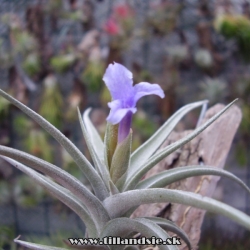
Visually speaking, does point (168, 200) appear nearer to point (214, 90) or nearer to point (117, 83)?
point (117, 83)

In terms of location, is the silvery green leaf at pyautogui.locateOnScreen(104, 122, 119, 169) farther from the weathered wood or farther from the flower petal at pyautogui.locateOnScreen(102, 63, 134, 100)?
the weathered wood

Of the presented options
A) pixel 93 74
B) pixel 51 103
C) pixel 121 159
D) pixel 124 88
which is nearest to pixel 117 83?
pixel 124 88

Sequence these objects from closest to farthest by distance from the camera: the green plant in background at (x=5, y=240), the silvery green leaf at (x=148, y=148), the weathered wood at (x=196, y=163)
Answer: the silvery green leaf at (x=148, y=148)
the weathered wood at (x=196, y=163)
the green plant in background at (x=5, y=240)

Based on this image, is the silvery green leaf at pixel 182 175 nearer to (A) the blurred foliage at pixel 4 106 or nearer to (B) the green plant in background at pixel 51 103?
(B) the green plant in background at pixel 51 103

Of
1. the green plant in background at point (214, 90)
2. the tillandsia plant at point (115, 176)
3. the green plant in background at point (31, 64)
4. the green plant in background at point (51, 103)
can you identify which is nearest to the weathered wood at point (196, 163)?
the tillandsia plant at point (115, 176)

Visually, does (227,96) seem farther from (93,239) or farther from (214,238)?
(93,239)

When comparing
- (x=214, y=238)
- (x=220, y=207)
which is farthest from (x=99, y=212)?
(x=214, y=238)

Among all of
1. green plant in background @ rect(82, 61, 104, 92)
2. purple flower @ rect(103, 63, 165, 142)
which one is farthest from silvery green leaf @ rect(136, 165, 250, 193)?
green plant in background @ rect(82, 61, 104, 92)
